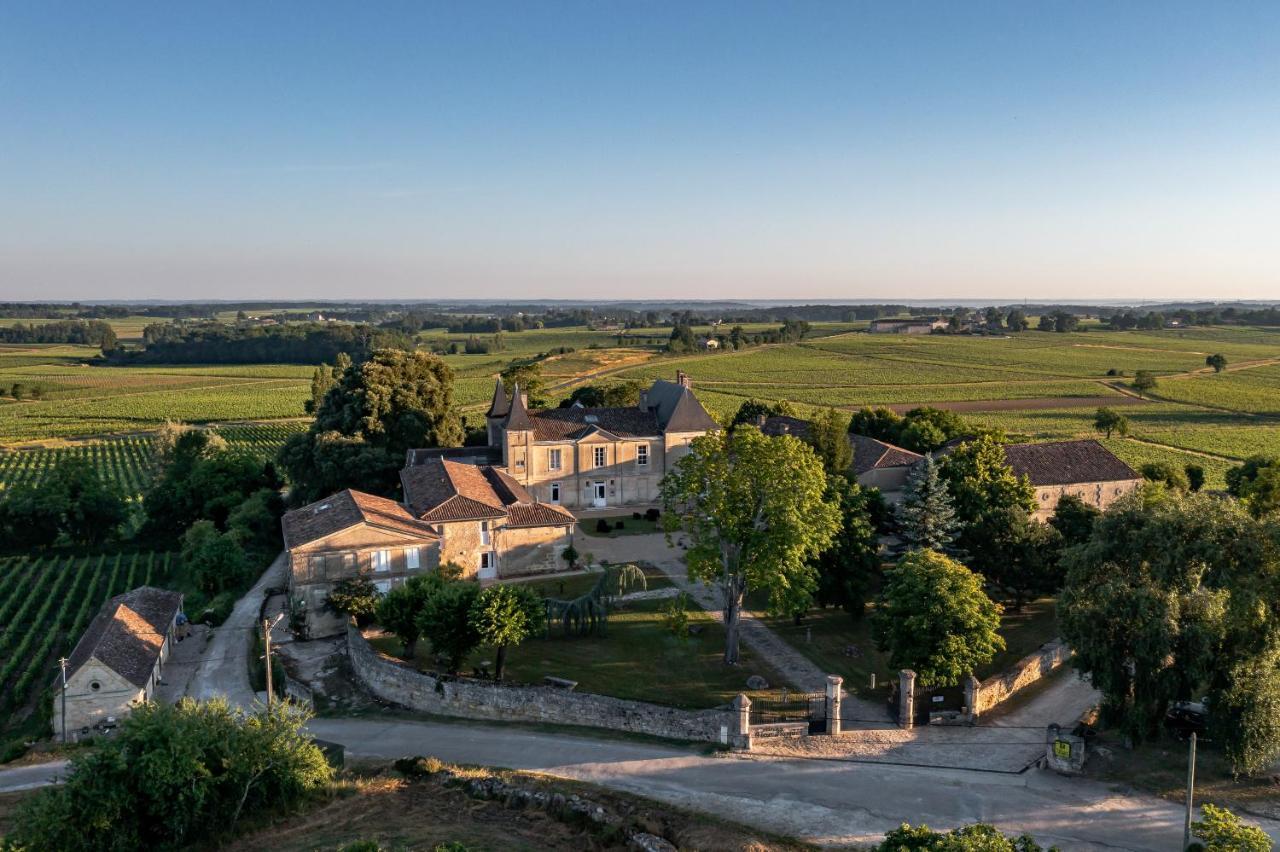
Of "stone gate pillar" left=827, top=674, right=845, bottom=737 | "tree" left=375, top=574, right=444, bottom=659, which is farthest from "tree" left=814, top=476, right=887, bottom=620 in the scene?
"tree" left=375, top=574, right=444, bottom=659

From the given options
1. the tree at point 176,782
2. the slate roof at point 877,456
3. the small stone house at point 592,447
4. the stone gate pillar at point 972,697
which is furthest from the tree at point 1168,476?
the tree at point 176,782

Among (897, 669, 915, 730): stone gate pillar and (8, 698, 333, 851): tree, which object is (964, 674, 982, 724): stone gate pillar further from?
(8, 698, 333, 851): tree

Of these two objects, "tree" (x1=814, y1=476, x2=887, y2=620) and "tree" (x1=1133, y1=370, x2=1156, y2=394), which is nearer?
"tree" (x1=814, y1=476, x2=887, y2=620)

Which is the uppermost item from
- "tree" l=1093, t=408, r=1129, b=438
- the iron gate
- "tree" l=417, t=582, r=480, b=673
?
"tree" l=1093, t=408, r=1129, b=438

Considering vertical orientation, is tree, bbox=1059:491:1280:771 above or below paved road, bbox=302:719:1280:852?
above

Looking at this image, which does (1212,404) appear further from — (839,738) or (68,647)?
(68,647)

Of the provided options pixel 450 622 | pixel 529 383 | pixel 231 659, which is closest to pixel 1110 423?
pixel 529 383

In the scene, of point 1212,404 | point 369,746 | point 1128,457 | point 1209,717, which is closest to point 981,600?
point 1209,717
